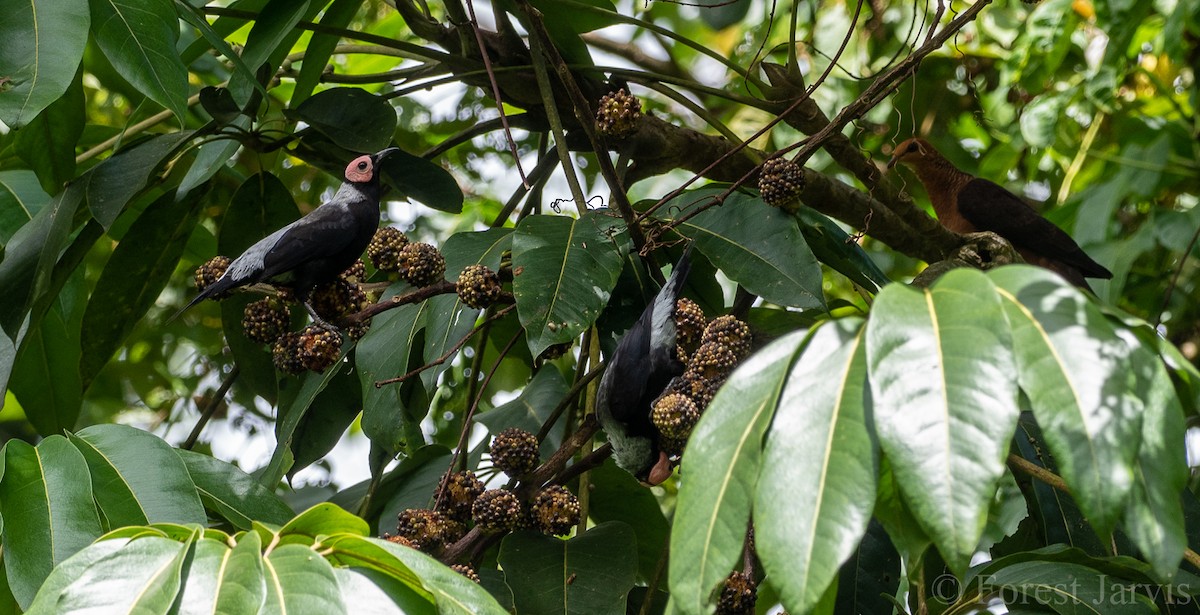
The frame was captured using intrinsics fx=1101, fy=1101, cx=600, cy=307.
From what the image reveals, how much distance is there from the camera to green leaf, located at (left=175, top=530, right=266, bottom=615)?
112cm

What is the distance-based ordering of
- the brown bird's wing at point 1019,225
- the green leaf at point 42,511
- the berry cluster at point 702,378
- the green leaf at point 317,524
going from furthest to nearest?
the brown bird's wing at point 1019,225 < the berry cluster at point 702,378 < the green leaf at point 42,511 < the green leaf at point 317,524

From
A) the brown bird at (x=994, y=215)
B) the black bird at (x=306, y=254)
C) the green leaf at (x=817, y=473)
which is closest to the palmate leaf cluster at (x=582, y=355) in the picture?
the green leaf at (x=817, y=473)

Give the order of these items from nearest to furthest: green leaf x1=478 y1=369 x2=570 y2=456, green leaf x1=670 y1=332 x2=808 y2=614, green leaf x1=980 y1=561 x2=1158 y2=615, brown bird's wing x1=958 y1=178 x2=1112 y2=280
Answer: green leaf x1=670 y1=332 x2=808 y2=614 < green leaf x1=980 y1=561 x2=1158 y2=615 < green leaf x1=478 y1=369 x2=570 y2=456 < brown bird's wing x1=958 y1=178 x2=1112 y2=280

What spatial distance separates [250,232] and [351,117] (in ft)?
1.54

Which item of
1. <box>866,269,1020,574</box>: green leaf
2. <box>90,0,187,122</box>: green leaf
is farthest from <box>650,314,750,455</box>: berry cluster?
<box>90,0,187,122</box>: green leaf

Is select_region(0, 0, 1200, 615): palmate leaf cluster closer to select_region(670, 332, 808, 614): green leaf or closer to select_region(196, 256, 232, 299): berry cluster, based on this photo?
select_region(670, 332, 808, 614): green leaf

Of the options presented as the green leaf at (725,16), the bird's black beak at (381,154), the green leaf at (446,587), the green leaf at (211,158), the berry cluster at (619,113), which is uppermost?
the green leaf at (725,16)

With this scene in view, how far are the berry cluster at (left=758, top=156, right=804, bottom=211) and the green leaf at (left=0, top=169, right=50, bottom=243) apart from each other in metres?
1.55

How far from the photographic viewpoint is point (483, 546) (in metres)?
1.93

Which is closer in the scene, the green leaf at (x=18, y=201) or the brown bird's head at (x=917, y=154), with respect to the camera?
the green leaf at (x=18, y=201)

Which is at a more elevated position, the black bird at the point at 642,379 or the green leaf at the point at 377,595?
the black bird at the point at 642,379

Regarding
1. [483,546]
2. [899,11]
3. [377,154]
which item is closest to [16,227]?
[377,154]

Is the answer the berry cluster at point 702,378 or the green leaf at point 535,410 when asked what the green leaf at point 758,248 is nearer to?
the berry cluster at point 702,378

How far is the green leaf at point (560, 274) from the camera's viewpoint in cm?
181
